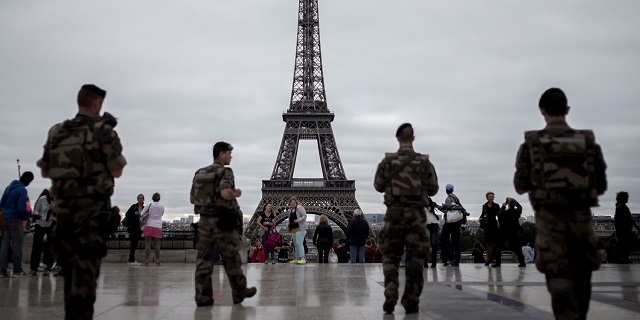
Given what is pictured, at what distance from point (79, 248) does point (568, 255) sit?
4.35 meters

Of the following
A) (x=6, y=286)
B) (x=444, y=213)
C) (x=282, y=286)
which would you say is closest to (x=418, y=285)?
(x=282, y=286)

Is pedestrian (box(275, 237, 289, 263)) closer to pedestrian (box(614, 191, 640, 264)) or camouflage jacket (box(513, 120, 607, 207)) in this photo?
pedestrian (box(614, 191, 640, 264))

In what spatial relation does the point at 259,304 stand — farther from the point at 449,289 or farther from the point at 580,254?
the point at 580,254

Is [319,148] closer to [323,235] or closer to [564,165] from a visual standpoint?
[323,235]

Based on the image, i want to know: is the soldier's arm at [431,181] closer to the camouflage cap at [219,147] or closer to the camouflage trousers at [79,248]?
the camouflage cap at [219,147]

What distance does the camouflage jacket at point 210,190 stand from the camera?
314 inches

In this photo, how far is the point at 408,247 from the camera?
728 cm

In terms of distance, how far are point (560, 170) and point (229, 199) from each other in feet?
13.6

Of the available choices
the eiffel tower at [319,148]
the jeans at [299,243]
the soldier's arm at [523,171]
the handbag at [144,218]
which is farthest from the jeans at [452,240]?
the eiffel tower at [319,148]

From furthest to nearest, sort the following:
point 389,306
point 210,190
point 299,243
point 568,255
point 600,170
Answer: point 299,243
point 210,190
point 389,306
point 600,170
point 568,255

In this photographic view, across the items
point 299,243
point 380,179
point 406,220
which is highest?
point 380,179

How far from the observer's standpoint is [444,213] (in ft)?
53.0

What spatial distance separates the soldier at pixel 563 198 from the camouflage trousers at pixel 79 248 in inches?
156

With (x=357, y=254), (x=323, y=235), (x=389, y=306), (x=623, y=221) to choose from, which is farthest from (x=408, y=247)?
(x=323, y=235)
